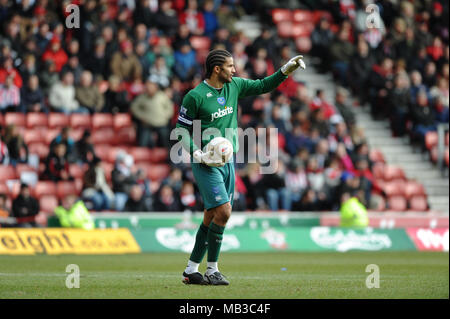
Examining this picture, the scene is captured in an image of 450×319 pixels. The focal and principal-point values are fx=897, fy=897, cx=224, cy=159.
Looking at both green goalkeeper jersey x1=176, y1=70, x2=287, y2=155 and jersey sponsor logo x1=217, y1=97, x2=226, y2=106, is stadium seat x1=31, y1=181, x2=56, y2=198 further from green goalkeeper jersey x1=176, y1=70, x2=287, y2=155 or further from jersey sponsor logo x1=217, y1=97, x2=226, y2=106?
jersey sponsor logo x1=217, y1=97, x2=226, y2=106

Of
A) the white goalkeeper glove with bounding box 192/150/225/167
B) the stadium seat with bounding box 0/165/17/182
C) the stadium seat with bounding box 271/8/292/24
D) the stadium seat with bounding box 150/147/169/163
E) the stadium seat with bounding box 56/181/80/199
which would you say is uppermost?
the stadium seat with bounding box 271/8/292/24

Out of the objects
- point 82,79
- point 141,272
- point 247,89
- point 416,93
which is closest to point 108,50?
point 82,79

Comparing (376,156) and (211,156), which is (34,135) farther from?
(211,156)

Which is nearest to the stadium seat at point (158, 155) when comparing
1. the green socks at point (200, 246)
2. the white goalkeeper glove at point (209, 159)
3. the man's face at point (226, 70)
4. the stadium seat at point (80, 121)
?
the stadium seat at point (80, 121)

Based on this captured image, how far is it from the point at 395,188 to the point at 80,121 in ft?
27.1

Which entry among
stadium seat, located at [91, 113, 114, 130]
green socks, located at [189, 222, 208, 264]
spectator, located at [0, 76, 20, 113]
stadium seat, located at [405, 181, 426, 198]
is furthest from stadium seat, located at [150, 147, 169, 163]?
green socks, located at [189, 222, 208, 264]

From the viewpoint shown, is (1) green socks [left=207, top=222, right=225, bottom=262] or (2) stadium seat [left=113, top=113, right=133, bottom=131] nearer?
(1) green socks [left=207, top=222, right=225, bottom=262]

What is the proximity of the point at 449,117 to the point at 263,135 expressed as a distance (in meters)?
6.03

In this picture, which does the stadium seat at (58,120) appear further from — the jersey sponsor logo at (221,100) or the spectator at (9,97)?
the jersey sponsor logo at (221,100)

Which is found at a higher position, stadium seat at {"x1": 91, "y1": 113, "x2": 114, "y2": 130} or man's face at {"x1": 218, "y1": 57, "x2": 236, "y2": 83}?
stadium seat at {"x1": 91, "y1": 113, "x2": 114, "y2": 130}

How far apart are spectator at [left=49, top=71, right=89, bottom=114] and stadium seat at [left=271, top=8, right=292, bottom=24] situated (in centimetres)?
766

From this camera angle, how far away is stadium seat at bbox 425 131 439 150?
24.2m

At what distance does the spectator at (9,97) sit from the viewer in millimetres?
20656

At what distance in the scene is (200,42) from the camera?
24406mm
